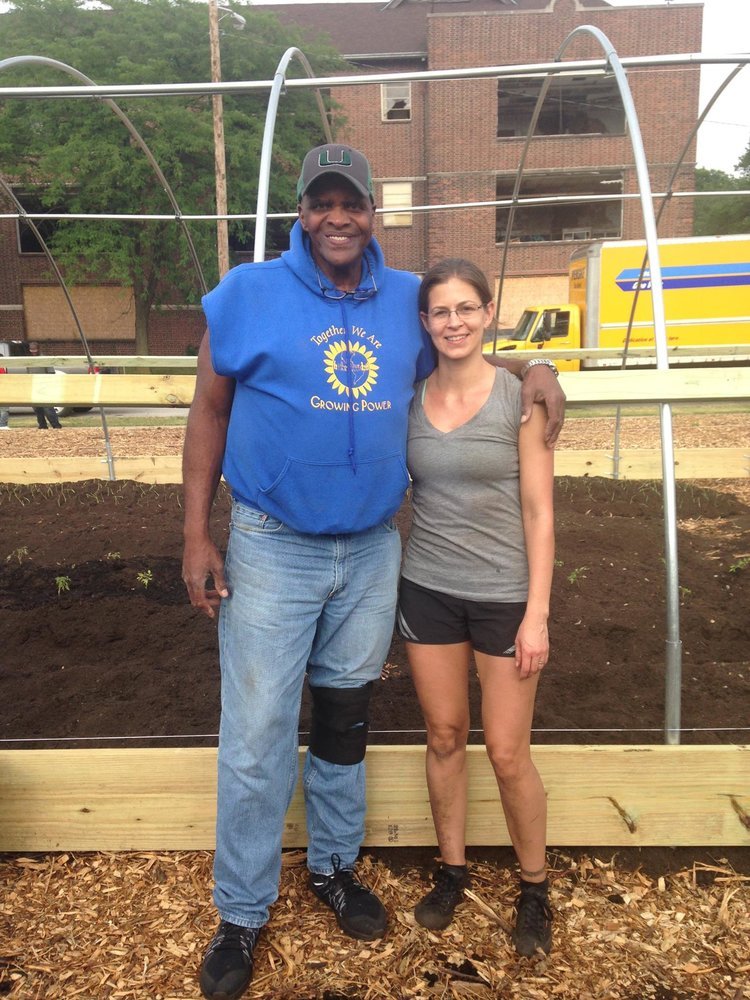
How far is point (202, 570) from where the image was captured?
2207 millimetres

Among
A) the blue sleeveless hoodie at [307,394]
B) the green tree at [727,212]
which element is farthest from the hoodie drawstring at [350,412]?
the green tree at [727,212]

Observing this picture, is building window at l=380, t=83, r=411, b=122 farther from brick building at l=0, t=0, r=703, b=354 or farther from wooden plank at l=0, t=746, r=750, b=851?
wooden plank at l=0, t=746, r=750, b=851

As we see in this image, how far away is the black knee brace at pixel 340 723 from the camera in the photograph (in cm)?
229

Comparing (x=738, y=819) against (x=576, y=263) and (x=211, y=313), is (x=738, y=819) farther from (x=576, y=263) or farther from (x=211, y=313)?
(x=576, y=263)

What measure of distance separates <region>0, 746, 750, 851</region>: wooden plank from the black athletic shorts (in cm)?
56

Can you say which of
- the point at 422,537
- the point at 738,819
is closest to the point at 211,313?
the point at 422,537

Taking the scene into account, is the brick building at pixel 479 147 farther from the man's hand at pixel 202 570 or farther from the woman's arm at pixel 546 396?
the man's hand at pixel 202 570

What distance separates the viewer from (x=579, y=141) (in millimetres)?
27219

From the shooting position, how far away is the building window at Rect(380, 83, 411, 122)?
27016 millimetres

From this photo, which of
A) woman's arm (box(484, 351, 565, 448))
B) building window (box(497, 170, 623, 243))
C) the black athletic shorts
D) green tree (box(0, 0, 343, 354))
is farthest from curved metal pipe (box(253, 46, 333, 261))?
building window (box(497, 170, 623, 243))

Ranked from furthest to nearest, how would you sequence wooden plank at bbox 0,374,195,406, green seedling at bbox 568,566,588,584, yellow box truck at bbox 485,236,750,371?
yellow box truck at bbox 485,236,750,371 → green seedling at bbox 568,566,588,584 → wooden plank at bbox 0,374,195,406

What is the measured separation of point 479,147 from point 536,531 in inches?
1078

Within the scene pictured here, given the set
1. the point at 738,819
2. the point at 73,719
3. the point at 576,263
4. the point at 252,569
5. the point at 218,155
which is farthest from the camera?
the point at 576,263

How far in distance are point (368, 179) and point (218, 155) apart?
1801cm
